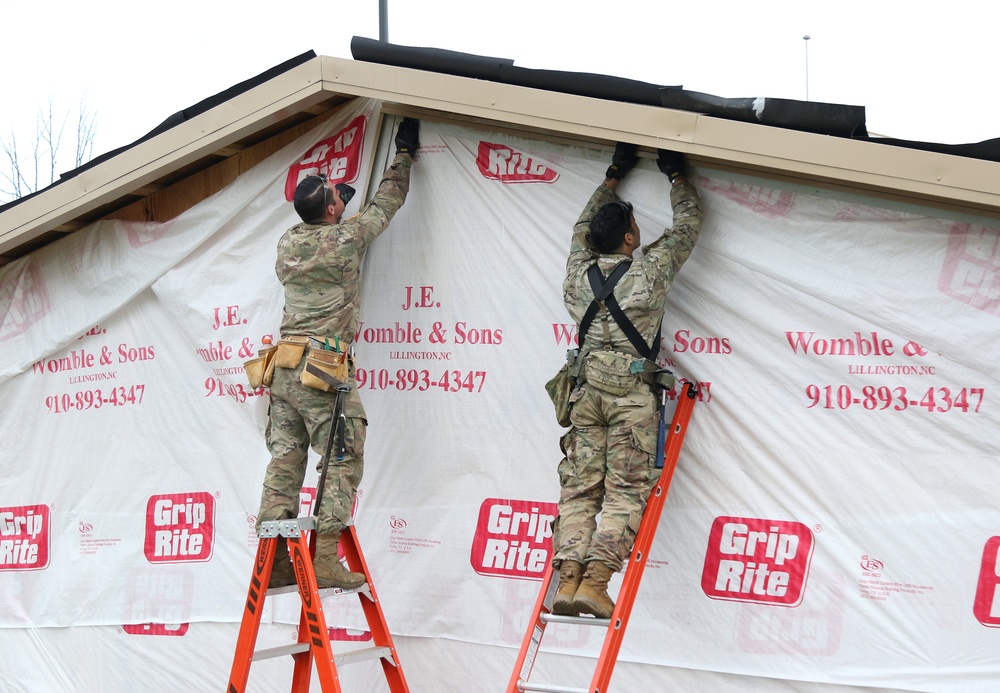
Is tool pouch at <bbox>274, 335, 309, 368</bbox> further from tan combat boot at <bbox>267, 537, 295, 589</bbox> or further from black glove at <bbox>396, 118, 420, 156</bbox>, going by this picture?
black glove at <bbox>396, 118, 420, 156</bbox>

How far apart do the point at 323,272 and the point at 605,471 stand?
5.82 ft

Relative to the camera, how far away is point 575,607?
14.6 feet

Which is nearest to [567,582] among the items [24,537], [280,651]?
[280,651]

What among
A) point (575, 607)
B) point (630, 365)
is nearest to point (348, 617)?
point (575, 607)

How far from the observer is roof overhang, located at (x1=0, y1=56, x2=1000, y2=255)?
4.53 metres

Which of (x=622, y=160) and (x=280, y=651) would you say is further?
(x=622, y=160)

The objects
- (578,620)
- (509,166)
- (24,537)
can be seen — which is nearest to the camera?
(578,620)

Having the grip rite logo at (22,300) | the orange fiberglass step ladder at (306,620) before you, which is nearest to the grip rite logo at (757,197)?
the orange fiberglass step ladder at (306,620)

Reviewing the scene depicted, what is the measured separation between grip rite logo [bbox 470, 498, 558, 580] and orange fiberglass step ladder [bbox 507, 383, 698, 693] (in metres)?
0.65

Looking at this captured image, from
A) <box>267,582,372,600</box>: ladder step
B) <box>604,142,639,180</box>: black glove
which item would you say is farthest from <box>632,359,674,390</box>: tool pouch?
<box>267,582,372,600</box>: ladder step

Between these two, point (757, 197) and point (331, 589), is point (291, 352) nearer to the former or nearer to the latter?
point (331, 589)

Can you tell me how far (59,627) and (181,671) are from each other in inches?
41.5

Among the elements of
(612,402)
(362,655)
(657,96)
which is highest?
(657,96)

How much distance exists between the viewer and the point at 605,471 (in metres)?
4.91
